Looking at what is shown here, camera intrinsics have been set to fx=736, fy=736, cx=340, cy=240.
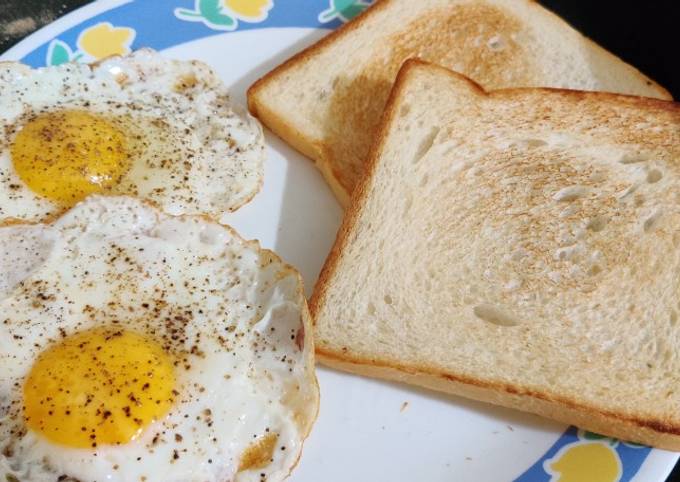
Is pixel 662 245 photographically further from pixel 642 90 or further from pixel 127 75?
pixel 127 75

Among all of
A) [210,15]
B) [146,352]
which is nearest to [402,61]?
[210,15]

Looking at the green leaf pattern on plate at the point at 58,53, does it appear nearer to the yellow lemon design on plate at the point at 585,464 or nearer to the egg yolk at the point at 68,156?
the egg yolk at the point at 68,156

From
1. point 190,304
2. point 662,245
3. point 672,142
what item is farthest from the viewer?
point 672,142

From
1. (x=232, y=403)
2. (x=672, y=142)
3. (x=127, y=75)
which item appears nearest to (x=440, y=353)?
(x=232, y=403)

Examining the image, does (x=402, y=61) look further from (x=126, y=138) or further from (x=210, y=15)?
(x=126, y=138)

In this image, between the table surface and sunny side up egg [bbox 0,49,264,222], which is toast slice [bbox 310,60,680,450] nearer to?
sunny side up egg [bbox 0,49,264,222]

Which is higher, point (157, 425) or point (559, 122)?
point (559, 122)

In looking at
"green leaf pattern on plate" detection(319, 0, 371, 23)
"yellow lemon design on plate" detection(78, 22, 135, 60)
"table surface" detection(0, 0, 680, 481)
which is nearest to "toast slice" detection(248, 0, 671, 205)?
"green leaf pattern on plate" detection(319, 0, 371, 23)

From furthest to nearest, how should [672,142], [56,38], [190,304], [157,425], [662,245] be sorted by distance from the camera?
[56,38] → [672,142] → [662,245] → [190,304] → [157,425]

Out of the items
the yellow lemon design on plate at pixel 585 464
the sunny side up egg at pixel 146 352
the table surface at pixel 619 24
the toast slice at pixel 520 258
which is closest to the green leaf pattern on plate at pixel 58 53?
the table surface at pixel 619 24
